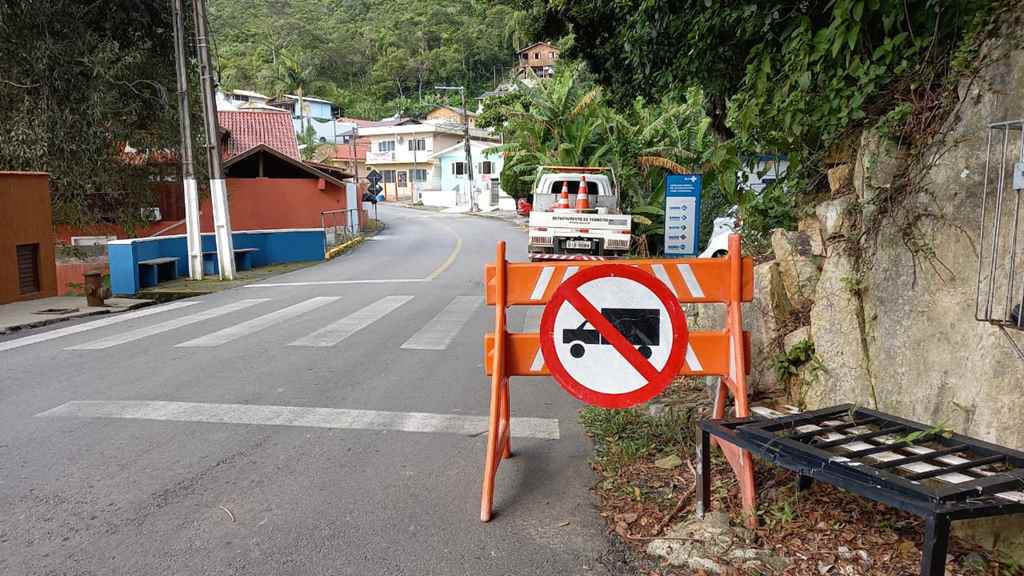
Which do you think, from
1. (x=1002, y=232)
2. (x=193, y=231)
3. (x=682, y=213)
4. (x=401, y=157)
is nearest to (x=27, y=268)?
Answer: (x=193, y=231)

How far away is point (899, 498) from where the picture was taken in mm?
2936

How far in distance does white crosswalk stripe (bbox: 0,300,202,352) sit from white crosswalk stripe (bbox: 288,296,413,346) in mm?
3777

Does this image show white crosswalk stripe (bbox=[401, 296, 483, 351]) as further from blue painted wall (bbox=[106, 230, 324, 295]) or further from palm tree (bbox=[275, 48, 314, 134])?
palm tree (bbox=[275, 48, 314, 134])

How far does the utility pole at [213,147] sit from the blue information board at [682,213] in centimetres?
1185

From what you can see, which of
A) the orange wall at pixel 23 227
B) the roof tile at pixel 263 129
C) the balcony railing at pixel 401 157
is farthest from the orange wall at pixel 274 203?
the balcony railing at pixel 401 157

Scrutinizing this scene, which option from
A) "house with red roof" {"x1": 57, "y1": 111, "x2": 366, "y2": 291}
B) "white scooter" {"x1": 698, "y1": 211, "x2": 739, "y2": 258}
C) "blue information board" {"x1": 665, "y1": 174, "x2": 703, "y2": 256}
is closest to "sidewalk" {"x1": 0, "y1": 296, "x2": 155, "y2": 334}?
"house with red roof" {"x1": 57, "y1": 111, "x2": 366, "y2": 291}

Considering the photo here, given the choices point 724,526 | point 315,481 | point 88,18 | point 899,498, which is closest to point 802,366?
point 724,526

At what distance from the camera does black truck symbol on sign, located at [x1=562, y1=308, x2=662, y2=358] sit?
14.4 ft

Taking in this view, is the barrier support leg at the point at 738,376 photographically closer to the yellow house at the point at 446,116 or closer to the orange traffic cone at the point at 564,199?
the orange traffic cone at the point at 564,199

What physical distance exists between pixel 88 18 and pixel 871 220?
22.6 metres

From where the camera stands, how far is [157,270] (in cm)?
1844

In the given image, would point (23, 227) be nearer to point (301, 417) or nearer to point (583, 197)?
point (583, 197)

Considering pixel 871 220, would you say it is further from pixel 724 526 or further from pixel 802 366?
pixel 724 526

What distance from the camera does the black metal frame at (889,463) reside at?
2.84 metres
